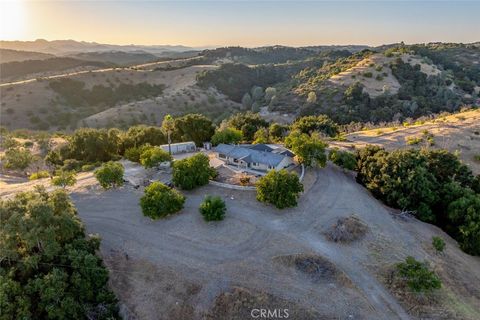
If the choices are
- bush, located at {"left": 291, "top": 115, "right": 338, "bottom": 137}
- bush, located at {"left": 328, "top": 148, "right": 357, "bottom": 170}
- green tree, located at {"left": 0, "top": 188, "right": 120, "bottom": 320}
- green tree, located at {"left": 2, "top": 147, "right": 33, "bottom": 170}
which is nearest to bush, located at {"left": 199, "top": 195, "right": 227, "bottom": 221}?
green tree, located at {"left": 0, "top": 188, "right": 120, "bottom": 320}

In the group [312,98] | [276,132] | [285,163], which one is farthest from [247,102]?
[285,163]

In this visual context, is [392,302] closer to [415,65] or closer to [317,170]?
[317,170]

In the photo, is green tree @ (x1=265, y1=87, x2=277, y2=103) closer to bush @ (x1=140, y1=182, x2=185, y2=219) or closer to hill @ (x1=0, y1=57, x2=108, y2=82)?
bush @ (x1=140, y1=182, x2=185, y2=219)

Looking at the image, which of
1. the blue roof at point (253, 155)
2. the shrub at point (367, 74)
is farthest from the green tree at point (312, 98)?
the blue roof at point (253, 155)

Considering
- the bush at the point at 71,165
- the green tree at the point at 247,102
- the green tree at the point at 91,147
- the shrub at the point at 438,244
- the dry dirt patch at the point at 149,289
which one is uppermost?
the green tree at the point at 91,147

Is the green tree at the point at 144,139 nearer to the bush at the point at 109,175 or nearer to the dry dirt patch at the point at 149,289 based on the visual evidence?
the bush at the point at 109,175

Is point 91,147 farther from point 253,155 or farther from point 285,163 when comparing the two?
point 285,163

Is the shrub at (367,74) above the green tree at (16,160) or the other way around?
above
